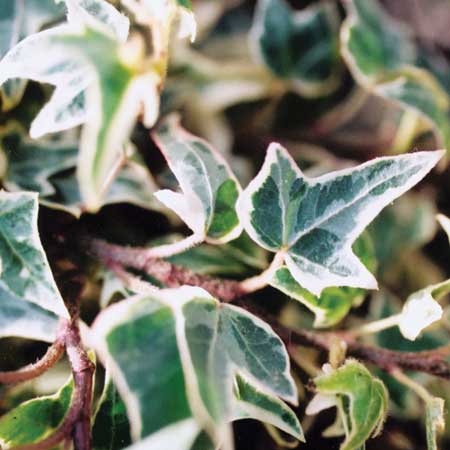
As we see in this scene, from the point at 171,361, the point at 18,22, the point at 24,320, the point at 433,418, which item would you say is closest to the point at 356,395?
the point at 433,418

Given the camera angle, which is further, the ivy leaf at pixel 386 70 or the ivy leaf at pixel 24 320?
the ivy leaf at pixel 386 70

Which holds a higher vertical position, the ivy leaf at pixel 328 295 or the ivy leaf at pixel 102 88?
the ivy leaf at pixel 102 88

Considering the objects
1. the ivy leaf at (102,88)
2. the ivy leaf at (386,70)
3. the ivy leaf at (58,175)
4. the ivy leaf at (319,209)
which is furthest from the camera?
the ivy leaf at (386,70)

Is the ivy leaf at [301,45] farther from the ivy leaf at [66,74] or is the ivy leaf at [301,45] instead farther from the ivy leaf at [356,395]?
the ivy leaf at [356,395]

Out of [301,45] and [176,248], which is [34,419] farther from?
[301,45]

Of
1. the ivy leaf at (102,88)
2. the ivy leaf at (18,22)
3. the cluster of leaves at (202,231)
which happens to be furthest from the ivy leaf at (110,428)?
the ivy leaf at (18,22)

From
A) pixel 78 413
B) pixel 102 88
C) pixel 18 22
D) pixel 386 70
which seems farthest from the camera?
pixel 386 70

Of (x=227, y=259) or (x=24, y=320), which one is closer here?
(x=24, y=320)
